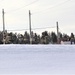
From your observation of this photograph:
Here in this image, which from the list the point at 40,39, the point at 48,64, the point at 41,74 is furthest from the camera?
the point at 40,39

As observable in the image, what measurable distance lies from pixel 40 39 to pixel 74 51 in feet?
149

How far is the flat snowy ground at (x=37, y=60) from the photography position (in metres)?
7.93

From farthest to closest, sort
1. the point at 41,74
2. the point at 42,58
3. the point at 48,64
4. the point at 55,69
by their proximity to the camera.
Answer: the point at 42,58 < the point at 48,64 < the point at 55,69 < the point at 41,74

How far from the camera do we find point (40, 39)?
55.1 meters

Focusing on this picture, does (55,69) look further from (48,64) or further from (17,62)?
(17,62)

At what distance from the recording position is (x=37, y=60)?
9.02 metres

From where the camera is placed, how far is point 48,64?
8.65m

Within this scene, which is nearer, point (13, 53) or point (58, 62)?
point (58, 62)

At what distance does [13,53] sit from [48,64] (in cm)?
152

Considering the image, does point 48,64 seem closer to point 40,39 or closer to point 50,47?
point 50,47

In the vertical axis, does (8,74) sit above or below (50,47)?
below

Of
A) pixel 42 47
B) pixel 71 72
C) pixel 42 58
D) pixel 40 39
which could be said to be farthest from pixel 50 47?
pixel 40 39

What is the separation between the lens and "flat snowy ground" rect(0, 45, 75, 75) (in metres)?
7.93

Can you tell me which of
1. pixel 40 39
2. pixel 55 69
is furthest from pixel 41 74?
pixel 40 39
